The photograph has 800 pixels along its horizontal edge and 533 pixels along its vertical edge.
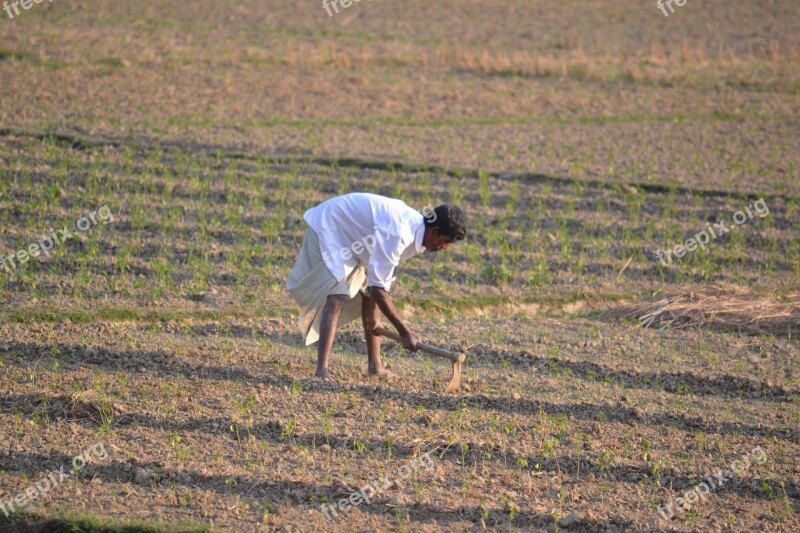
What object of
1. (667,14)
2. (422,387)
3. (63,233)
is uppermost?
(667,14)

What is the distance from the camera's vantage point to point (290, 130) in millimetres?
13500

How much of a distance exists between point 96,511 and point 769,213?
864 cm

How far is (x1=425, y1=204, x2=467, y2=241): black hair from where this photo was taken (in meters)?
6.28

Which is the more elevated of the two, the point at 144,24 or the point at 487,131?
the point at 144,24

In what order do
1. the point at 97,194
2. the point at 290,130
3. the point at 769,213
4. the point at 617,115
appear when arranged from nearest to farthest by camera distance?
the point at 97,194
the point at 769,213
the point at 290,130
the point at 617,115

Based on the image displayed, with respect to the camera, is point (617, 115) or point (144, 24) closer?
point (617, 115)

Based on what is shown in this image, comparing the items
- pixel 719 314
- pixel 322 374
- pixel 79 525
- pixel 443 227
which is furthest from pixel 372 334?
pixel 719 314

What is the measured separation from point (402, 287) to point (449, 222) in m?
2.80

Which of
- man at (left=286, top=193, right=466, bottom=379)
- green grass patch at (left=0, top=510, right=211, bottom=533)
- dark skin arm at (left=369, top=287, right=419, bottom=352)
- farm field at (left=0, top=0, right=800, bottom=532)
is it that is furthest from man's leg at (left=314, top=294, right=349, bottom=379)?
green grass patch at (left=0, top=510, right=211, bottom=533)

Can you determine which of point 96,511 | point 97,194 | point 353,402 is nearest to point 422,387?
point 353,402

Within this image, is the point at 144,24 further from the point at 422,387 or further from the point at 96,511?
the point at 96,511

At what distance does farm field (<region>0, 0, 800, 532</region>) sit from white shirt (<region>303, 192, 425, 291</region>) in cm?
84

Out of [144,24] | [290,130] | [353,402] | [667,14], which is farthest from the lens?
[667,14]

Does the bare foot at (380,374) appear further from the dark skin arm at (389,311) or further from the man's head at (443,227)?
the man's head at (443,227)
